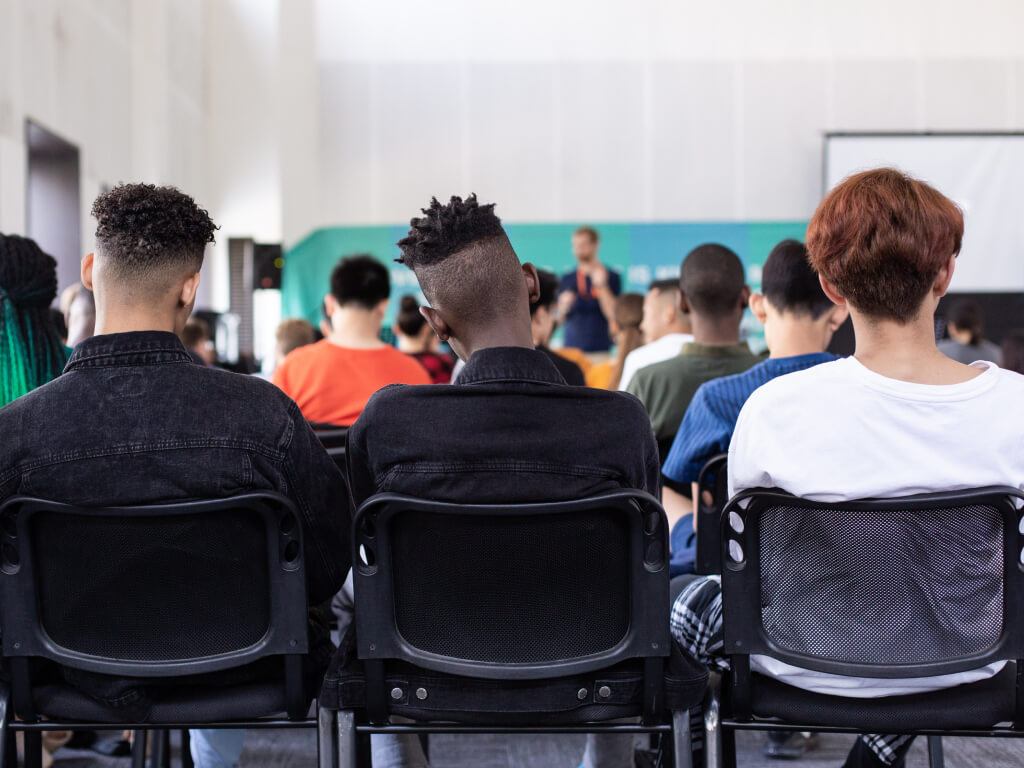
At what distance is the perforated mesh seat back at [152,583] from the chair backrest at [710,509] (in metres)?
0.82

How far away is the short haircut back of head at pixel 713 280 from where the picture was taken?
2.76 meters

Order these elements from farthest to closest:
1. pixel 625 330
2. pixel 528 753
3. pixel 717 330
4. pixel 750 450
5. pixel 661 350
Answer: pixel 625 330 < pixel 661 350 < pixel 717 330 < pixel 528 753 < pixel 750 450

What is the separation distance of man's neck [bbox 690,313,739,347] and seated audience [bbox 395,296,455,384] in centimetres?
173

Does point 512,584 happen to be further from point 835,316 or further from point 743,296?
point 743,296

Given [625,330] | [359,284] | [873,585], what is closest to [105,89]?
[625,330]

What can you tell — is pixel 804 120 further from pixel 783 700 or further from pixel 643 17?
pixel 783 700

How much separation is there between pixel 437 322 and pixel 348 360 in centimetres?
149

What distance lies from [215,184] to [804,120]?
216 inches

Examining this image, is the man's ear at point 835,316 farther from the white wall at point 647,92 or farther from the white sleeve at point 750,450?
the white wall at point 647,92

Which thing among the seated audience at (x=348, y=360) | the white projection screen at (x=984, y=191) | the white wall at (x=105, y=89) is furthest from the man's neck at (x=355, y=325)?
the white projection screen at (x=984, y=191)

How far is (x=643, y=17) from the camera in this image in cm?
1020

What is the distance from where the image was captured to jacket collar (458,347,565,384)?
153 cm

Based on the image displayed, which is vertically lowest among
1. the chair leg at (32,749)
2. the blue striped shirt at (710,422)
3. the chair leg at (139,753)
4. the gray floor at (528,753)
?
the gray floor at (528,753)

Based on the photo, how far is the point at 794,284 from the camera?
2.28m
